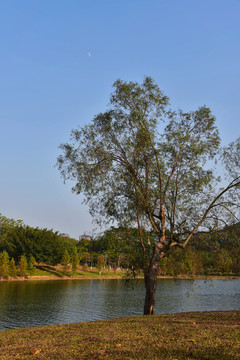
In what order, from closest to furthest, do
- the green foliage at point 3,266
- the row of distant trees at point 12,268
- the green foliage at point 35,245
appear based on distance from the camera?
1. the green foliage at point 3,266
2. the row of distant trees at point 12,268
3. the green foliage at point 35,245

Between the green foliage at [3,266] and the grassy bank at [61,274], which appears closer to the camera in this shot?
the green foliage at [3,266]

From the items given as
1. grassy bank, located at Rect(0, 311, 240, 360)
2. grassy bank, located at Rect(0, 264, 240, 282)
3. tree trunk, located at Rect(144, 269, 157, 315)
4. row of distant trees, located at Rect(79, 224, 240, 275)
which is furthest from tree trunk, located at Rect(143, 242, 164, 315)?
grassy bank, located at Rect(0, 264, 240, 282)

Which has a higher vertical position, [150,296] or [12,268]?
[12,268]

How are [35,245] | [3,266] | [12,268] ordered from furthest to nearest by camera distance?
1. [35,245]
2. [12,268]
3. [3,266]

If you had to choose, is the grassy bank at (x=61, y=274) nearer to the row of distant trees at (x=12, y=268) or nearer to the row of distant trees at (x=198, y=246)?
the row of distant trees at (x=12, y=268)

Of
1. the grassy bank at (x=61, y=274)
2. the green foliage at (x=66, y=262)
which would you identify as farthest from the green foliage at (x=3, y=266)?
the green foliage at (x=66, y=262)

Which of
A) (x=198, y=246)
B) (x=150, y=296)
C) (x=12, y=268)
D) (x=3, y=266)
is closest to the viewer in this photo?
(x=150, y=296)

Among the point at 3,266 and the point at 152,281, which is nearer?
the point at 152,281

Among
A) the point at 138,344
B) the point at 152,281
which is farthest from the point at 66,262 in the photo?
the point at 138,344

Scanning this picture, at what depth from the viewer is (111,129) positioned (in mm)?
18906

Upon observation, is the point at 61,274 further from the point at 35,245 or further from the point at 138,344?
the point at 138,344

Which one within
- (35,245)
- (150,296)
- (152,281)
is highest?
(35,245)

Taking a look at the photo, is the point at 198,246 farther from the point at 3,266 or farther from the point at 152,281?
the point at 3,266

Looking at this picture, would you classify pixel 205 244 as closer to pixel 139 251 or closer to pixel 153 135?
pixel 139 251
